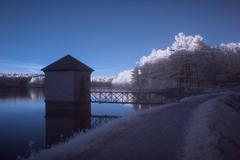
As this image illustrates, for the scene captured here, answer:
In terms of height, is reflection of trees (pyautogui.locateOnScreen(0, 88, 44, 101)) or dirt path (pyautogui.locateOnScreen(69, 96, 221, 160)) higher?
reflection of trees (pyautogui.locateOnScreen(0, 88, 44, 101))

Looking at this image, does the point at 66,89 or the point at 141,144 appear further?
the point at 66,89

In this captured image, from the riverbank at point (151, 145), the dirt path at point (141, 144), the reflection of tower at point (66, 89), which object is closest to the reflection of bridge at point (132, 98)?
the reflection of tower at point (66, 89)

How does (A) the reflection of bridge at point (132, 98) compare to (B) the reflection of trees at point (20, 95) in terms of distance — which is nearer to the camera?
(A) the reflection of bridge at point (132, 98)

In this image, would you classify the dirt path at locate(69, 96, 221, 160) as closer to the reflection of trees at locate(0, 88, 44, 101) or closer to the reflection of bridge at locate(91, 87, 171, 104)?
the reflection of bridge at locate(91, 87, 171, 104)

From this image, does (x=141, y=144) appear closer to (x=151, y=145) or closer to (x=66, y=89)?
(x=151, y=145)

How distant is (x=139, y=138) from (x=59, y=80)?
20.0 meters

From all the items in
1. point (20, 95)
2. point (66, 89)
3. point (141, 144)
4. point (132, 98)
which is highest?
point (66, 89)

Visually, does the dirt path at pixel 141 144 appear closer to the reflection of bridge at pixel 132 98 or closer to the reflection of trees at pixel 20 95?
the reflection of bridge at pixel 132 98

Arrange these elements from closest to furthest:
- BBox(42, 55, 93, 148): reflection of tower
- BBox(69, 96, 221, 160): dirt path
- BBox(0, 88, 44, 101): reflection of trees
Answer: BBox(69, 96, 221, 160): dirt path
BBox(42, 55, 93, 148): reflection of tower
BBox(0, 88, 44, 101): reflection of trees

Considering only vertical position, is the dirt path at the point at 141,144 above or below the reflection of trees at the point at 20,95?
below

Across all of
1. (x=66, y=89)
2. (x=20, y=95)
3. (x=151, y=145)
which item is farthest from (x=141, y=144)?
(x=20, y=95)

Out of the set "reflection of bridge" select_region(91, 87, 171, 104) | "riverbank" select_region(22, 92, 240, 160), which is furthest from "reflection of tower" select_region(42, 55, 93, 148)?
"riverbank" select_region(22, 92, 240, 160)

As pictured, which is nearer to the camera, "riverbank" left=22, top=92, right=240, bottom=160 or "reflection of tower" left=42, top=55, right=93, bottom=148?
"riverbank" left=22, top=92, right=240, bottom=160

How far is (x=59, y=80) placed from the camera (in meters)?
28.5
